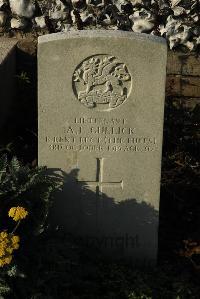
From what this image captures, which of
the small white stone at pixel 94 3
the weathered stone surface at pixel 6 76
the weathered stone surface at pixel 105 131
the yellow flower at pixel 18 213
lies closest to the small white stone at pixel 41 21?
the weathered stone surface at pixel 6 76

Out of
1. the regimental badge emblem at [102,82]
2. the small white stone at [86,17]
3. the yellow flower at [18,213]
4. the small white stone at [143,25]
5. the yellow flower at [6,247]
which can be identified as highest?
the small white stone at [86,17]

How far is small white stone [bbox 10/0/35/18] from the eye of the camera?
5734 mm

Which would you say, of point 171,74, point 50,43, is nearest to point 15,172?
point 50,43

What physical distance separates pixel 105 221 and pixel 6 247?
3.25 ft

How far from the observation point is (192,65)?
5551mm

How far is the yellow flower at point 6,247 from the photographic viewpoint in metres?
3.38

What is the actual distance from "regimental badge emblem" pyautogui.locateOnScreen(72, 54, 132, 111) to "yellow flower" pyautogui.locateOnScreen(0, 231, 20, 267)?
1.04 meters

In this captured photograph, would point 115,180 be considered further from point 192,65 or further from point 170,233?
point 192,65

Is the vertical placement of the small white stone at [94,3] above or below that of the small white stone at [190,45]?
above

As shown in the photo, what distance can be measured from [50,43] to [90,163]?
2.87ft

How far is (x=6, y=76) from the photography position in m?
5.14

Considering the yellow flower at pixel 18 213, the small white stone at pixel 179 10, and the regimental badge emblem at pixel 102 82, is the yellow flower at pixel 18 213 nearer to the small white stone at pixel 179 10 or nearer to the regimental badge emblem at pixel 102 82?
the regimental badge emblem at pixel 102 82

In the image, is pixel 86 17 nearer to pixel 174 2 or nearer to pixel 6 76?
pixel 174 2

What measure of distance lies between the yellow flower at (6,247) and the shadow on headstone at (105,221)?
29.3 inches
